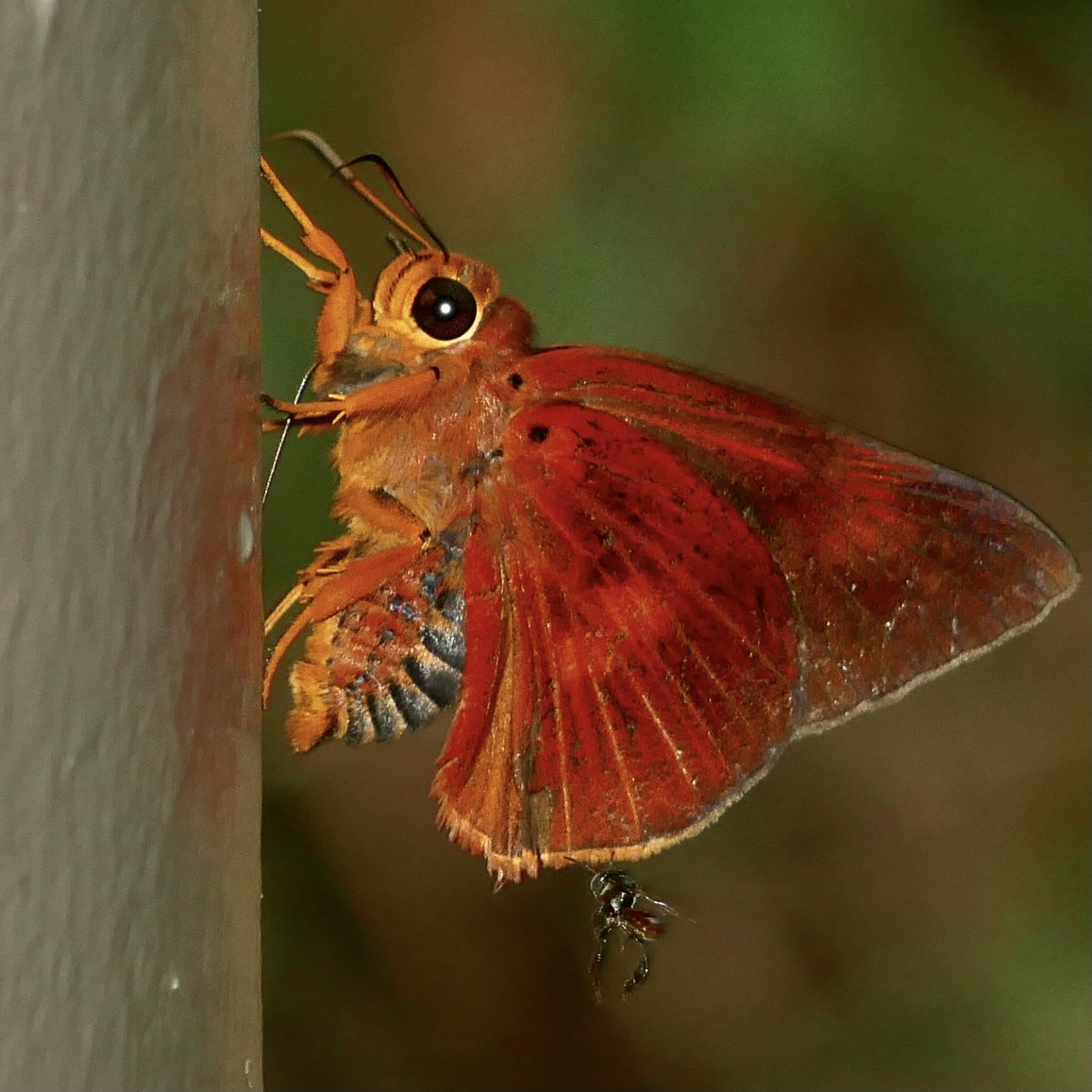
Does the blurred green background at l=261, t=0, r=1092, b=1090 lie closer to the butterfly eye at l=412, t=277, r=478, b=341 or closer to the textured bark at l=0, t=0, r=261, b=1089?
the butterfly eye at l=412, t=277, r=478, b=341

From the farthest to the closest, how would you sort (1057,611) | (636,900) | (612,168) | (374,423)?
(1057,611) < (612,168) < (636,900) < (374,423)

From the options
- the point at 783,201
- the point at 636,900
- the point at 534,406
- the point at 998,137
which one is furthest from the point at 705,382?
the point at 998,137

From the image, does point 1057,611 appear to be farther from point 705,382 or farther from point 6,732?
point 6,732

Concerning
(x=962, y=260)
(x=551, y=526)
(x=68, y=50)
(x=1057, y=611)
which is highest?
(x=962, y=260)

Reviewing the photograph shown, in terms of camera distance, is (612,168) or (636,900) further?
(612,168)

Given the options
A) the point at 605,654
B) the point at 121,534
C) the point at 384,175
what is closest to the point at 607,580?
the point at 605,654

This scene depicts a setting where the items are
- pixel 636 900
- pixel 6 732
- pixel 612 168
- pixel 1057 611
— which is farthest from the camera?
pixel 1057 611

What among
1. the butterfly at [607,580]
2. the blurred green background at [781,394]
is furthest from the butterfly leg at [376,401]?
the blurred green background at [781,394]

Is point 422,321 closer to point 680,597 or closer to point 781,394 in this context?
point 680,597
